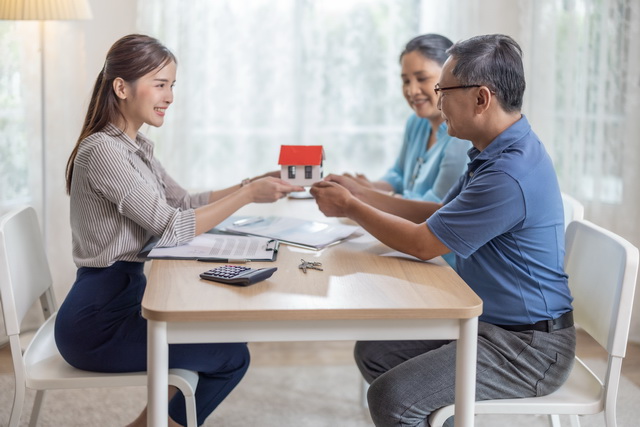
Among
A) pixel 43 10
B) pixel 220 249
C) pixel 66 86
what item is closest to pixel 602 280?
pixel 220 249

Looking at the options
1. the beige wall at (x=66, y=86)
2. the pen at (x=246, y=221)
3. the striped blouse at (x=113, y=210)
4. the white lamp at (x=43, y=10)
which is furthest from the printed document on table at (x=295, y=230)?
the beige wall at (x=66, y=86)

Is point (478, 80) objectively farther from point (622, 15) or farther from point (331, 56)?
point (331, 56)

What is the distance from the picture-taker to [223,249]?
6.11 ft

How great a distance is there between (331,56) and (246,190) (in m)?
1.78

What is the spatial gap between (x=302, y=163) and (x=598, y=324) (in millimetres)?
873

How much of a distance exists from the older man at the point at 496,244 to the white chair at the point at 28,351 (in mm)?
541

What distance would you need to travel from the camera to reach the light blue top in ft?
7.82

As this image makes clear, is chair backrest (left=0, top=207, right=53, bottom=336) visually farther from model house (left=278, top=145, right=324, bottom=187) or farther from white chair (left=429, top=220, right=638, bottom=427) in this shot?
white chair (left=429, top=220, right=638, bottom=427)

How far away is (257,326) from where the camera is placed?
→ 4.58ft

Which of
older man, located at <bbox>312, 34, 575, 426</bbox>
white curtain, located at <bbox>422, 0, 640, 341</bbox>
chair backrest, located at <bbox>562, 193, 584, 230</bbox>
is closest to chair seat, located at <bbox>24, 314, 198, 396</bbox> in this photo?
older man, located at <bbox>312, 34, 575, 426</bbox>

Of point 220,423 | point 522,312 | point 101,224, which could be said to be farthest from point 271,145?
point 522,312

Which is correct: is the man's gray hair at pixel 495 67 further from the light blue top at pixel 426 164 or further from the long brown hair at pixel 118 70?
the long brown hair at pixel 118 70

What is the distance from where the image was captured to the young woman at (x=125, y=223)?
176 centimetres

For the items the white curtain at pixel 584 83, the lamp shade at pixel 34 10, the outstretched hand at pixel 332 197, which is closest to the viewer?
the outstretched hand at pixel 332 197
